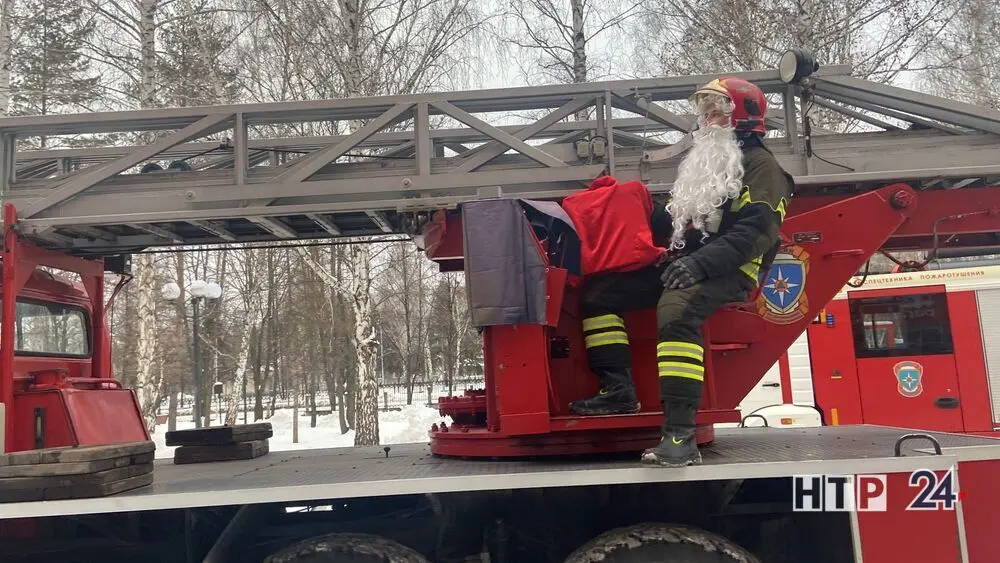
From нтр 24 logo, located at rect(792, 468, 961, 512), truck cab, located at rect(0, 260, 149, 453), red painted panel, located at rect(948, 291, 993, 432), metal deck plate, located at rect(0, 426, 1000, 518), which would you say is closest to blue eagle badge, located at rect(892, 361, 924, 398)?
red painted panel, located at rect(948, 291, 993, 432)

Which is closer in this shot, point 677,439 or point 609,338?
point 677,439

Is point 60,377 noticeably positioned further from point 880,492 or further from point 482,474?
point 880,492

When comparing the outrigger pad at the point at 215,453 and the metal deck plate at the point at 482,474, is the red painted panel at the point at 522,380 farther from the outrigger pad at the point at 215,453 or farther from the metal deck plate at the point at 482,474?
the outrigger pad at the point at 215,453

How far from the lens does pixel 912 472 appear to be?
10.6 ft

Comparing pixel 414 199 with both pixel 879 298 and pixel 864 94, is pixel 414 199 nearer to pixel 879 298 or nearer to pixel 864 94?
pixel 864 94

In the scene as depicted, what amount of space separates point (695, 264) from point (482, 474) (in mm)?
1374

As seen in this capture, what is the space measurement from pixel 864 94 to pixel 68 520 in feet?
16.1

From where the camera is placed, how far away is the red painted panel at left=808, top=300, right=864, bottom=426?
10.8 metres

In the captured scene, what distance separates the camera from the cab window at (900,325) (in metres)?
10.7

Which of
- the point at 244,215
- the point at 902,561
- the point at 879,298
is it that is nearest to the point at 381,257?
the point at 879,298

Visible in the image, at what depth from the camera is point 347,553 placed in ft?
11.2

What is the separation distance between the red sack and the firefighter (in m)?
0.10

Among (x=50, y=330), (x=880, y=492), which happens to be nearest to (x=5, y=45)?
(x=50, y=330)

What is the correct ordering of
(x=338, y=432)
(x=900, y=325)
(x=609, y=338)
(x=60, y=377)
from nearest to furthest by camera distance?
(x=609, y=338) < (x=60, y=377) < (x=900, y=325) < (x=338, y=432)
